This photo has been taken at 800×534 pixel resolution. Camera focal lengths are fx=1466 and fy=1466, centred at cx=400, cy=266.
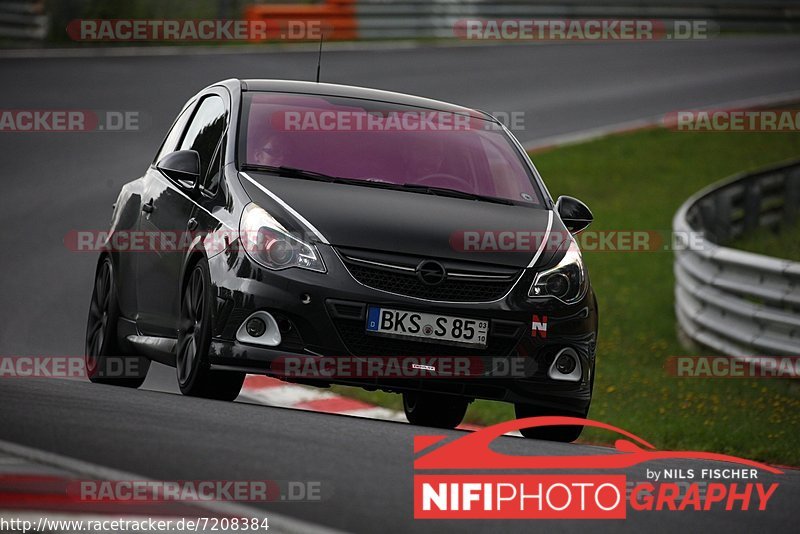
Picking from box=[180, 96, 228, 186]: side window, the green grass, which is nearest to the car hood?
box=[180, 96, 228, 186]: side window

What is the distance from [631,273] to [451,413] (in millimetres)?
Result: 8119

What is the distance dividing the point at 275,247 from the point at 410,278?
0.64 meters

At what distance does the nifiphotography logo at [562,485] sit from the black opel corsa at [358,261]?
1.00 meters

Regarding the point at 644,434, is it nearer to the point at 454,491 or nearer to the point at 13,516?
the point at 454,491

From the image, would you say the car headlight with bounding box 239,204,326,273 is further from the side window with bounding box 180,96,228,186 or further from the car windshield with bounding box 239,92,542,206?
the side window with bounding box 180,96,228,186

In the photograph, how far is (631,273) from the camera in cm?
1656

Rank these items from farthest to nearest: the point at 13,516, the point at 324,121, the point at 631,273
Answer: the point at 631,273, the point at 324,121, the point at 13,516

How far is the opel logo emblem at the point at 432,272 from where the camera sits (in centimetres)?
674

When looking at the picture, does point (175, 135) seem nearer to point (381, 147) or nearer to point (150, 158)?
point (381, 147)

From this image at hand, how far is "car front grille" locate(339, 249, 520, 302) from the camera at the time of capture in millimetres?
6711

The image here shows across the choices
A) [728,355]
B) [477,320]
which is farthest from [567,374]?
[728,355]

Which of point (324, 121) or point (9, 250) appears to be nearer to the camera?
point (324, 121)

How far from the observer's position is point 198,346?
688 centimetres

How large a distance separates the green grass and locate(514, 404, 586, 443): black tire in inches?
56.9
